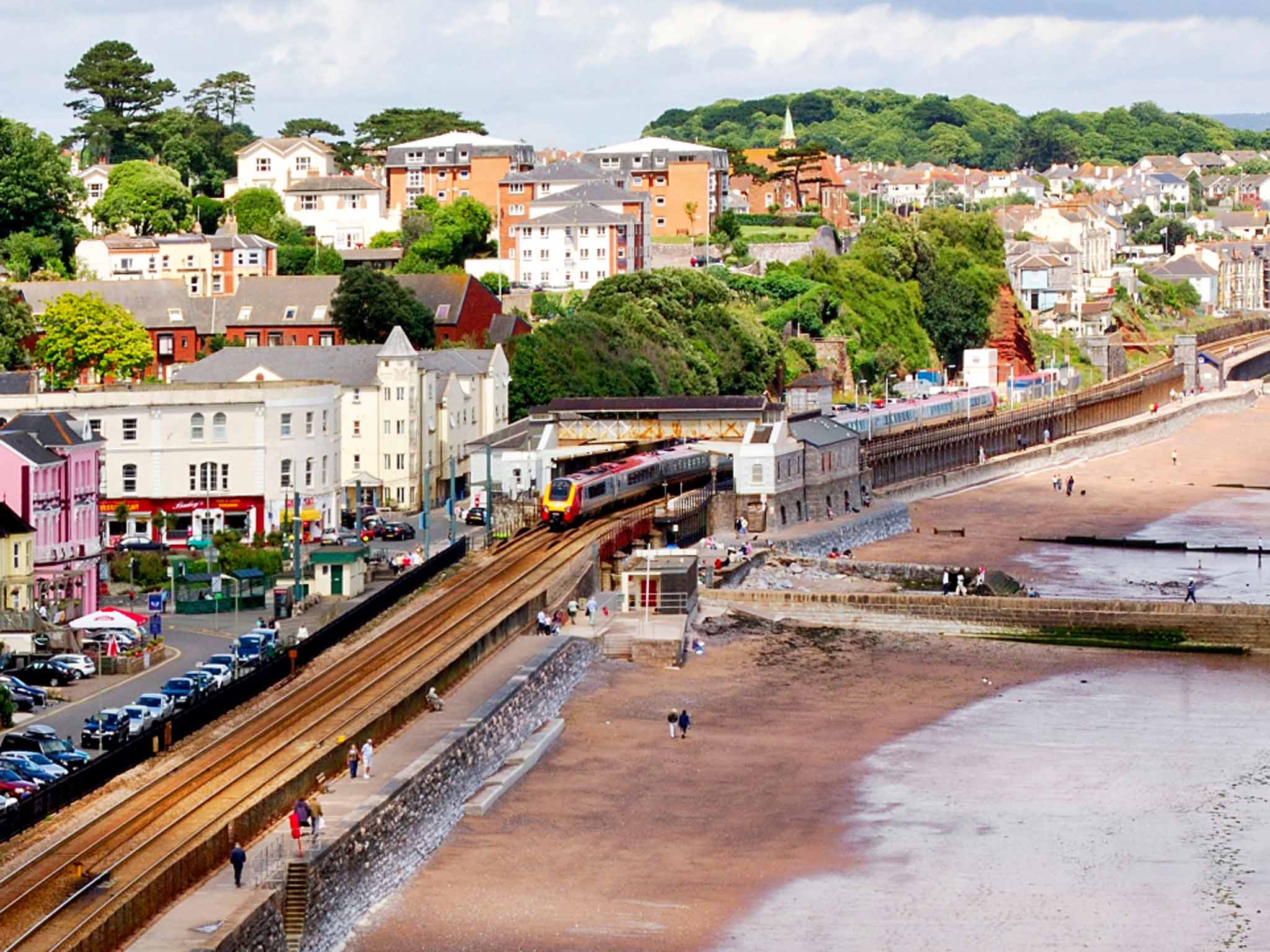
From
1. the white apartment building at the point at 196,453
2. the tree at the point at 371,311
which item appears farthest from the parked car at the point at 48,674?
the tree at the point at 371,311

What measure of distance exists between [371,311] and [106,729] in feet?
196

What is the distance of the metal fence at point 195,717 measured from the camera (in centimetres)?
3659

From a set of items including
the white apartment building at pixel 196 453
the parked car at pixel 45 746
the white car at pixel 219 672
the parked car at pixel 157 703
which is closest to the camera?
the parked car at pixel 45 746

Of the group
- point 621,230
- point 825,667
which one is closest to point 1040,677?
point 825,667

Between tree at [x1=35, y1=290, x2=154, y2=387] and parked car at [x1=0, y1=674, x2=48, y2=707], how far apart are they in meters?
47.1

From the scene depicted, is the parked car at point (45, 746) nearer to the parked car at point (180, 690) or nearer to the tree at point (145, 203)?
the parked car at point (180, 690)

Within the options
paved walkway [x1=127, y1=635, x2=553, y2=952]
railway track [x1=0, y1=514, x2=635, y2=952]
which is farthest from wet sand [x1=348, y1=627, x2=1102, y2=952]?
railway track [x1=0, y1=514, x2=635, y2=952]

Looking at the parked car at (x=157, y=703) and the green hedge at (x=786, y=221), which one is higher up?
the green hedge at (x=786, y=221)

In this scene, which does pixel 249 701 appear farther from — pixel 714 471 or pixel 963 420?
pixel 963 420

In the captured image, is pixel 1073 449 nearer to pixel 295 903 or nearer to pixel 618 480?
pixel 618 480

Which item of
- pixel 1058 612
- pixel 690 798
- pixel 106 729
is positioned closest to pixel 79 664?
pixel 106 729

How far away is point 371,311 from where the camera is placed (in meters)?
103

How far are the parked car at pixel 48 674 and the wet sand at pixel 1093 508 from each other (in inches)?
1432

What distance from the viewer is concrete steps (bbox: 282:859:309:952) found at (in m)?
34.4
